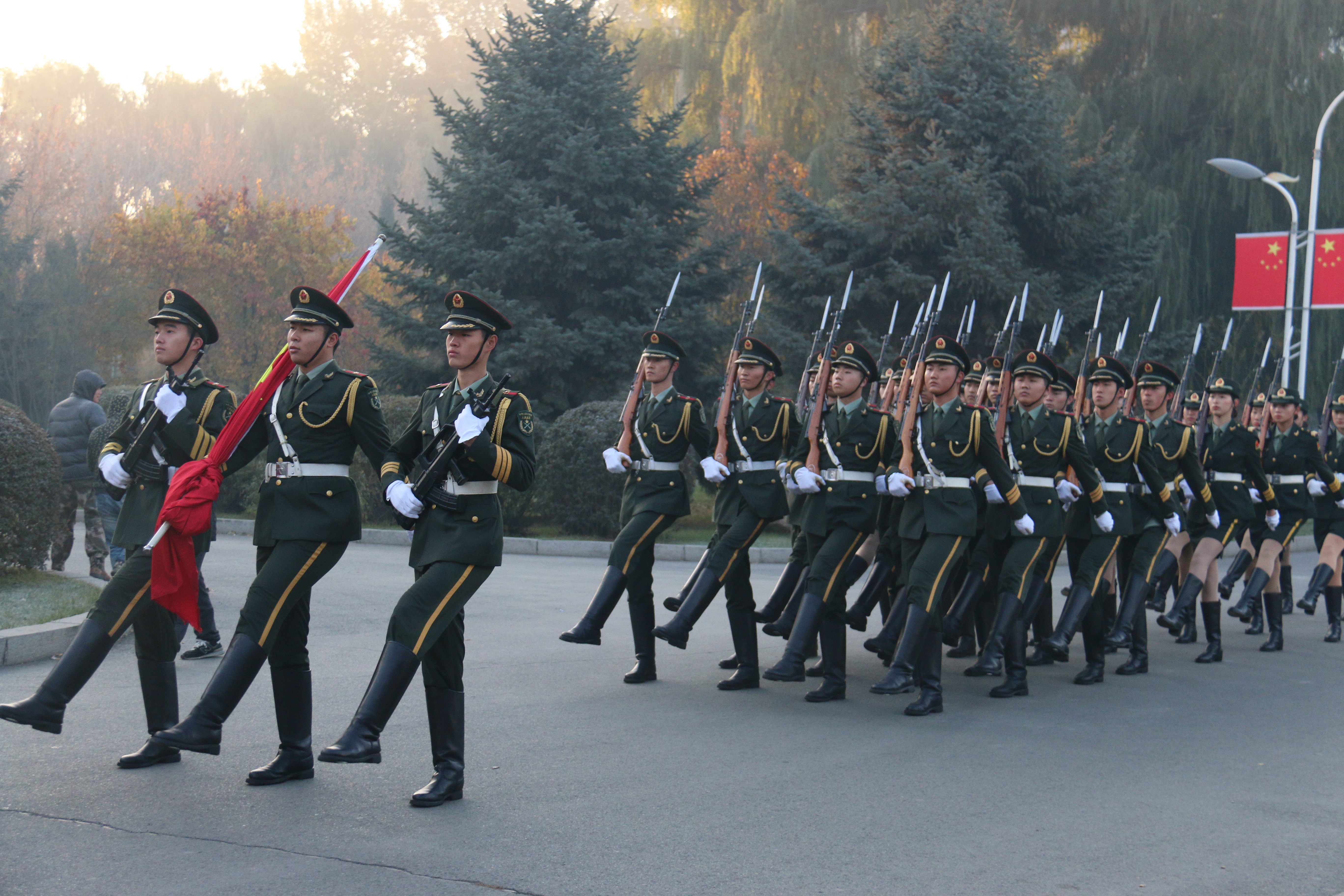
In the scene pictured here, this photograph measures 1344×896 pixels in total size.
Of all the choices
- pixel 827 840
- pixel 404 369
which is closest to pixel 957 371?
pixel 827 840

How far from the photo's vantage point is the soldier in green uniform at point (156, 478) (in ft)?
18.4

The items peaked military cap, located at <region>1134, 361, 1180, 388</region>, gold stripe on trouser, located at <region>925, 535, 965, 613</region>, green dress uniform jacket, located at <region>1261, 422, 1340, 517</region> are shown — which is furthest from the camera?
green dress uniform jacket, located at <region>1261, 422, 1340, 517</region>

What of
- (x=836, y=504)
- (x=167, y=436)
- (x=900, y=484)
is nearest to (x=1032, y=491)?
(x=900, y=484)

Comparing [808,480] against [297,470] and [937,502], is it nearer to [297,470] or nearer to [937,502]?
[937,502]

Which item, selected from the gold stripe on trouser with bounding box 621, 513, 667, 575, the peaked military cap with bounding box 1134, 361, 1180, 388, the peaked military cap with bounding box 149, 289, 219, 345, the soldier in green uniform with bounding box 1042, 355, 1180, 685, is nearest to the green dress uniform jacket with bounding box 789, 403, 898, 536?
the gold stripe on trouser with bounding box 621, 513, 667, 575

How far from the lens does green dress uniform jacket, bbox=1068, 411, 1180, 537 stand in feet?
29.3

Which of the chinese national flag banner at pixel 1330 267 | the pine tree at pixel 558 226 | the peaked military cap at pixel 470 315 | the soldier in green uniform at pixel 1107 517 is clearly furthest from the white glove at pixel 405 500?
the chinese national flag banner at pixel 1330 267

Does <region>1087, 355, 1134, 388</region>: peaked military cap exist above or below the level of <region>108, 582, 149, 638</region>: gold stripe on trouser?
above

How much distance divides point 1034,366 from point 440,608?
15.2ft

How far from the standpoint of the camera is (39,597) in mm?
10094

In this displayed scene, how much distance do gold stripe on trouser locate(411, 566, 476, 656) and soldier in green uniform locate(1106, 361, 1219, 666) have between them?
206 inches

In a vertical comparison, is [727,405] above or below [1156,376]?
below

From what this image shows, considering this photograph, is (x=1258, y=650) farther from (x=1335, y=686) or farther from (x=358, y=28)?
(x=358, y=28)

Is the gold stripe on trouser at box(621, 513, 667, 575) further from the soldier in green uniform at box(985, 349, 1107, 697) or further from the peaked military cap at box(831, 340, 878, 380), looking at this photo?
the soldier in green uniform at box(985, 349, 1107, 697)
